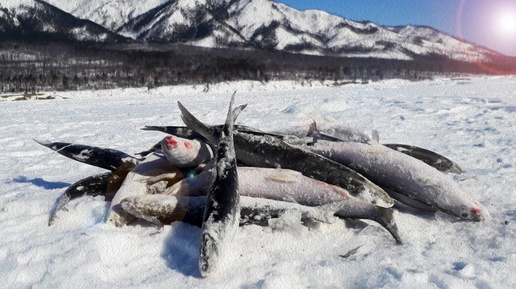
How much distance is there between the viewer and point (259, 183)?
3883 mm

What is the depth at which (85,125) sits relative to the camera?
55.7 ft

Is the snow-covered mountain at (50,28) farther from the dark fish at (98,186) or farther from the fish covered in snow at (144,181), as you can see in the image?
the fish covered in snow at (144,181)

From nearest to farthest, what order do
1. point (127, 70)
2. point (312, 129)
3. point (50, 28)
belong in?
point (312, 129), point (127, 70), point (50, 28)

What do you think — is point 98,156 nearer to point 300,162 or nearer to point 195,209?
point 195,209

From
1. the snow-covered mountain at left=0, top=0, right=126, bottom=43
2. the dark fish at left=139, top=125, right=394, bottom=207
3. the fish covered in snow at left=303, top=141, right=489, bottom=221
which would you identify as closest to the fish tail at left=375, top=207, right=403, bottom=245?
the dark fish at left=139, top=125, right=394, bottom=207

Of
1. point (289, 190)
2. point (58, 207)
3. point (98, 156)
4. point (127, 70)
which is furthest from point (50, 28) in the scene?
point (289, 190)

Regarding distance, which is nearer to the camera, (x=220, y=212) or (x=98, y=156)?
(x=220, y=212)

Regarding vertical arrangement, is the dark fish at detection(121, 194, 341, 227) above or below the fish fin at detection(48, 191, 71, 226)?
above

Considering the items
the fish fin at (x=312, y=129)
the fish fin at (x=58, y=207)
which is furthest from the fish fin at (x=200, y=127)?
the fish fin at (x=58, y=207)

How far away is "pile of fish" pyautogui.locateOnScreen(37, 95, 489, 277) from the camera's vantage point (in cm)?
349

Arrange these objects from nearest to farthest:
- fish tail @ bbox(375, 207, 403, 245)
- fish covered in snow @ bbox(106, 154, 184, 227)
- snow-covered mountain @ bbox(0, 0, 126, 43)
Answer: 1. fish tail @ bbox(375, 207, 403, 245)
2. fish covered in snow @ bbox(106, 154, 184, 227)
3. snow-covered mountain @ bbox(0, 0, 126, 43)

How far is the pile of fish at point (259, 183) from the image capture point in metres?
3.49

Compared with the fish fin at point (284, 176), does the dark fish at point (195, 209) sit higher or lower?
lower

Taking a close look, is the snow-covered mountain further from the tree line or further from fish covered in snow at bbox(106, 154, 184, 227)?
fish covered in snow at bbox(106, 154, 184, 227)
